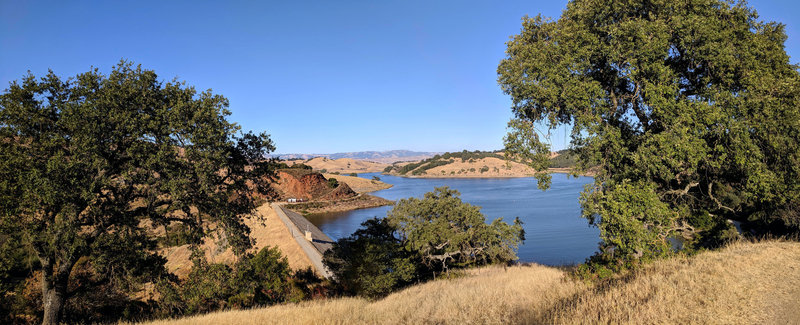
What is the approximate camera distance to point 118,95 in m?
10.1

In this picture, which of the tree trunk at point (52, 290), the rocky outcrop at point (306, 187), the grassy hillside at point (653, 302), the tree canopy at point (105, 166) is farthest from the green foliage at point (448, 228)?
the rocky outcrop at point (306, 187)

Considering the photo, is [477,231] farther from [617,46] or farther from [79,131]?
[79,131]

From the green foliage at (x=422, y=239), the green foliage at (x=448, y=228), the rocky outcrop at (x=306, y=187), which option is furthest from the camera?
the rocky outcrop at (x=306, y=187)

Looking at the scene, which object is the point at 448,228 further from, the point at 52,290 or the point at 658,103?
the point at 52,290

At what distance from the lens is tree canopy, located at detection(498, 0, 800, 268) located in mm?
10375

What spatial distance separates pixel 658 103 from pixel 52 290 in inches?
720

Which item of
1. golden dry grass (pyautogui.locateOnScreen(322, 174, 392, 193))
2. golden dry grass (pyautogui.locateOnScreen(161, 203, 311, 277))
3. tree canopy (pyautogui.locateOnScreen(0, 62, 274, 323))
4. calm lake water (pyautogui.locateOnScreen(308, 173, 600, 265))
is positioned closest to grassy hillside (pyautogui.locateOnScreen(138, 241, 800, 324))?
tree canopy (pyautogui.locateOnScreen(0, 62, 274, 323))

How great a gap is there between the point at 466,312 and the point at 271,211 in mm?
51466

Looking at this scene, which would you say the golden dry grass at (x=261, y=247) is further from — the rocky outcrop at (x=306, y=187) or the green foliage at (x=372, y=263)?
the rocky outcrop at (x=306, y=187)

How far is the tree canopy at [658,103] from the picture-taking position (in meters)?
10.4

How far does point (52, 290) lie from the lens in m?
10.5

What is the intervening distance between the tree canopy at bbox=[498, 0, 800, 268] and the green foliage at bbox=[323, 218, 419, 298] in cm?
1062

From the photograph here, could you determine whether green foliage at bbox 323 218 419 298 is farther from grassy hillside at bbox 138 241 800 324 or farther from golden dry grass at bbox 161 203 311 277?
grassy hillside at bbox 138 241 800 324

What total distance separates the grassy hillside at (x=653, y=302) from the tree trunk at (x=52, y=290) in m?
4.73
